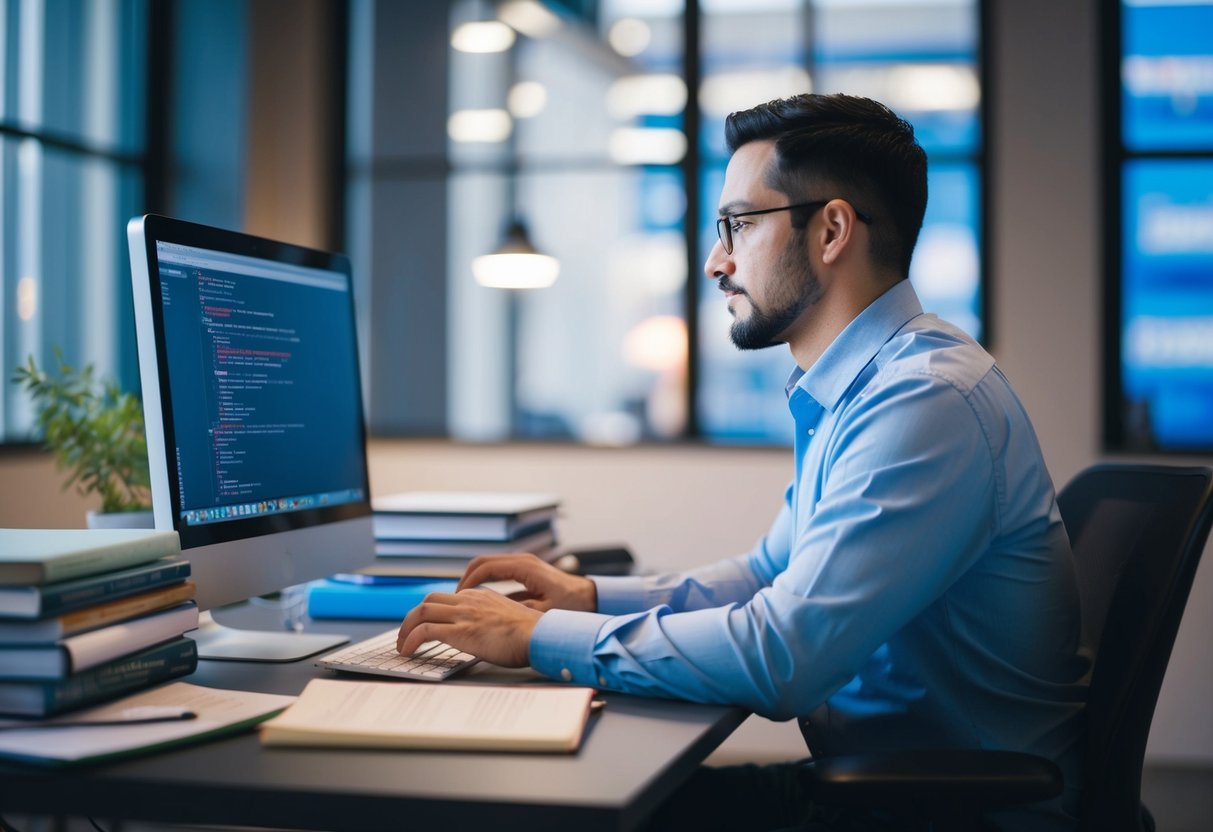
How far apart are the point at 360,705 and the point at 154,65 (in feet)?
13.4

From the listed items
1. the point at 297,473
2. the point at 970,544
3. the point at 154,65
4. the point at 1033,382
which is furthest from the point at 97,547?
the point at 154,65

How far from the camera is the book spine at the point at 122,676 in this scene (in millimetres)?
988

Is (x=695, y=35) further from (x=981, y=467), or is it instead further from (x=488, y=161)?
(x=981, y=467)

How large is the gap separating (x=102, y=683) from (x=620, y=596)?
74 cm

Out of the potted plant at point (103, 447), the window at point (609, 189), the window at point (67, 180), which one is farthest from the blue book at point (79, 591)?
the window at point (609, 189)

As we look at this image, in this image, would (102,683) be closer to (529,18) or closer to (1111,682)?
(1111,682)

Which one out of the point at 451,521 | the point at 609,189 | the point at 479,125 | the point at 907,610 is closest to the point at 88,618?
the point at 907,610

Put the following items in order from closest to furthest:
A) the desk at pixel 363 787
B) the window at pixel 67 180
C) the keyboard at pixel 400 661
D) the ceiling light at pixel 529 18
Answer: the desk at pixel 363 787, the keyboard at pixel 400 661, the window at pixel 67 180, the ceiling light at pixel 529 18

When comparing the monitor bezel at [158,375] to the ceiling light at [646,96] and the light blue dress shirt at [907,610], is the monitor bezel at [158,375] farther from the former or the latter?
the ceiling light at [646,96]

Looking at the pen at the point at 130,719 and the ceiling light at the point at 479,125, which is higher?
the ceiling light at the point at 479,125

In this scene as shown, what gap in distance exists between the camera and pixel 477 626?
1.22 meters

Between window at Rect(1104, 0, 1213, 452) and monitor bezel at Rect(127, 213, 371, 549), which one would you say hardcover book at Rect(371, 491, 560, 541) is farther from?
window at Rect(1104, 0, 1213, 452)

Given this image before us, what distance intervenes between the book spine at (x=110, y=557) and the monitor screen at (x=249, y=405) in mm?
112

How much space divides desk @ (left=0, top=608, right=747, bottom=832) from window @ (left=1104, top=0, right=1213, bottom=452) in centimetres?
361
